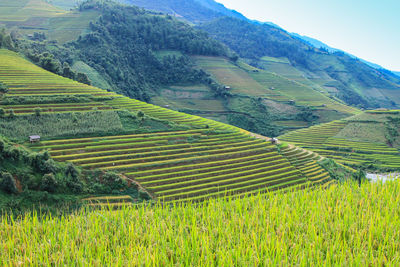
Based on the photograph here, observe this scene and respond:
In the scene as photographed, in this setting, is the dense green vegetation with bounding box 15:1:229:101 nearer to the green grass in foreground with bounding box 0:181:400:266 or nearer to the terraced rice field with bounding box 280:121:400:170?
the terraced rice field with bounding box 280:121:400:170

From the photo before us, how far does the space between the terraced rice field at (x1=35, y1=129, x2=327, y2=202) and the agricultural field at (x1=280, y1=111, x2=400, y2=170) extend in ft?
109

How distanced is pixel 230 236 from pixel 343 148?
79.6 metres

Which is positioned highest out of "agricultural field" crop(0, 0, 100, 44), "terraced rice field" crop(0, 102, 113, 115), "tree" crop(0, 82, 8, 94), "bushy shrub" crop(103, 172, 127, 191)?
"agricultural field" crop(0, 0, 100, 44)

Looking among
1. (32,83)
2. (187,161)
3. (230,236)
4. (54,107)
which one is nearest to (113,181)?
(187,161)

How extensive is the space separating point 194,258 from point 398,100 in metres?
226

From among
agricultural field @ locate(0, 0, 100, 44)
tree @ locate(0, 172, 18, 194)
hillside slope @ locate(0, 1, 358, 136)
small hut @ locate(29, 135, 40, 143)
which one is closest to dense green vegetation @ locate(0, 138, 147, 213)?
tree @ locate(0, 172, 18, 194)

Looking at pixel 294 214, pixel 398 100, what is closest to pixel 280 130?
pixel 294 214

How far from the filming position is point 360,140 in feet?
266

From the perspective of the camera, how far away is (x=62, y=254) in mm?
6180

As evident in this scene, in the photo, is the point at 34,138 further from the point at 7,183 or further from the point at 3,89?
the point at 3,89

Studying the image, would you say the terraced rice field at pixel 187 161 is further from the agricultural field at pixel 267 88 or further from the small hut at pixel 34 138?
the agricultural field at pixel 267 88

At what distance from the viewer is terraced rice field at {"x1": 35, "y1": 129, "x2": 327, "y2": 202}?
34.4 m

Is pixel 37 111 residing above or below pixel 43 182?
above

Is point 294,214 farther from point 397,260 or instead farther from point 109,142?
point 109,142
